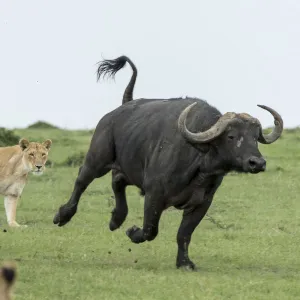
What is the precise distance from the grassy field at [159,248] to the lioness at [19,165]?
1.39ft

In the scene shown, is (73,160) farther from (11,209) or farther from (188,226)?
(188,226)

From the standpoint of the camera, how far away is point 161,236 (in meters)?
10.5

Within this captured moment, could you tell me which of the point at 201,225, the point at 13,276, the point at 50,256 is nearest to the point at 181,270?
the point at 50,256

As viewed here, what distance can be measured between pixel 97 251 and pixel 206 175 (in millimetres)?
2013

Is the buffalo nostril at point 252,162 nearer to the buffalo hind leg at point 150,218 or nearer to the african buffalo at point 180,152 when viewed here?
the african buffalo at point 180,152

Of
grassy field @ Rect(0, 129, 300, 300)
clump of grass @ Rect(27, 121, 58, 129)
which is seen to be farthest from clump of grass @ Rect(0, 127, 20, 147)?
clump of grass @ Rect(27, 121, 58, 129)

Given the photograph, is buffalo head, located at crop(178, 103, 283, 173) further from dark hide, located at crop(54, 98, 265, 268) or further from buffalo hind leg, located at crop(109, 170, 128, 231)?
buffalo hind leg, located at crop(109, 170, 128, 231)

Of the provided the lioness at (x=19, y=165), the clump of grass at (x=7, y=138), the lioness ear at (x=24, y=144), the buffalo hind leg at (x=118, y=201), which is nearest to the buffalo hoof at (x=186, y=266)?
the buffalo hind leg at (x=118, y=201)

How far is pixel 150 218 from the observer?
800 cm

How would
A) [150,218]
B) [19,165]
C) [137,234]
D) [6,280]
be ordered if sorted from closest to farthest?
[6,280] → [150,218] → [137,234] → [19,165]

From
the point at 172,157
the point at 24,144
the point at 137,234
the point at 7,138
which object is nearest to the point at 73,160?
the point at 7,138

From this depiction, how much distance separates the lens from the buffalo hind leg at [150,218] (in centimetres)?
790

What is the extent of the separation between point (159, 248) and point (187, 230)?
135 cm

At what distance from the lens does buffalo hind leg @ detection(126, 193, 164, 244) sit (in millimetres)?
7902
